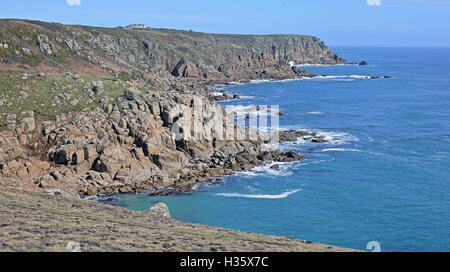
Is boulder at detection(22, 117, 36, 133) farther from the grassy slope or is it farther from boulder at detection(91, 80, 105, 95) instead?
the grassy slope

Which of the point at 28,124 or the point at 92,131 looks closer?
the point at 28,124

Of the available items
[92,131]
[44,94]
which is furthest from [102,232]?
[44,94]

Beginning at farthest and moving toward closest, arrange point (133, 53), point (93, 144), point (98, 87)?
point (133, 53) < point (98, 87) < point (93, 144)

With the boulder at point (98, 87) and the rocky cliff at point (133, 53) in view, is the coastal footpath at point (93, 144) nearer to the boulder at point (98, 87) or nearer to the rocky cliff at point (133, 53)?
the boulder at point (98, 87)

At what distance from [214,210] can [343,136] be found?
129 feet

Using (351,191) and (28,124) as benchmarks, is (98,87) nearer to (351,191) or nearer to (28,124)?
(28,124)

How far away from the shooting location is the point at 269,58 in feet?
611

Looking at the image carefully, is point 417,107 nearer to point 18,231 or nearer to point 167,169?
point 167,169

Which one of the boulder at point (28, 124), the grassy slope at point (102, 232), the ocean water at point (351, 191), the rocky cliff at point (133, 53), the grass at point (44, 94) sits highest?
the rocky cliff at point (133, 53)

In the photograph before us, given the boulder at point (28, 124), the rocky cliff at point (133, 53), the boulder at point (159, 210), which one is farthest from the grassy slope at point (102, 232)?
the rocky cliff at point (133, 53)

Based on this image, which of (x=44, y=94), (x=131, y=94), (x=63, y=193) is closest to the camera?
(x=63, y=193)

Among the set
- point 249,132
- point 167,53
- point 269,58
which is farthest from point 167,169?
point 269,58

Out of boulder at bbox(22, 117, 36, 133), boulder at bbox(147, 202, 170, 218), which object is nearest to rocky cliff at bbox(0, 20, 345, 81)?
boulder at bbox(22, 117, 36, 133)
